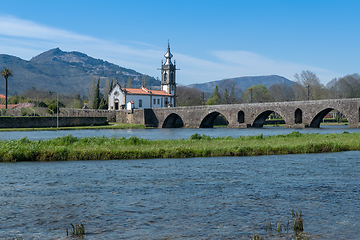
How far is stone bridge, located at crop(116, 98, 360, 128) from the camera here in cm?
6110

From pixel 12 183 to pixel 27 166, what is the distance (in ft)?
16.7

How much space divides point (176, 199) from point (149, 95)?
91103 millimetres

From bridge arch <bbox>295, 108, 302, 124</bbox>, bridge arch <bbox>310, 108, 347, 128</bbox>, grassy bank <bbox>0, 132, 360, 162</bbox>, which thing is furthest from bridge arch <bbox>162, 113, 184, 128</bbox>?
grassy bank <bbox>0, 132, 360, 162</bbox>

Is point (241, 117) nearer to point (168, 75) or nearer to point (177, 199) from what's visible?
point (168, 75)

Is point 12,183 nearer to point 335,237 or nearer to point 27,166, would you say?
point 27,166

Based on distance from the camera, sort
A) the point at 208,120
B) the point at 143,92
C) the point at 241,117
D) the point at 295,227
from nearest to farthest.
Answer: the point at 295,227
the point at 241,117
the point at 208,120
the point at 143,92

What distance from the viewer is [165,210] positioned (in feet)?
38.5

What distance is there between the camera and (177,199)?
13.2 meters

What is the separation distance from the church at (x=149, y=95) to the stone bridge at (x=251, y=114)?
20.5 ft

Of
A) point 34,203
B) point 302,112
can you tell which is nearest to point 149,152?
point 34,203

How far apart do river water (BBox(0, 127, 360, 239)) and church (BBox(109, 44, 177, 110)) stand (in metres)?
76.8

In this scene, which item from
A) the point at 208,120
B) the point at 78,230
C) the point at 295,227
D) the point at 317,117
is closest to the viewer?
the point at 78,230

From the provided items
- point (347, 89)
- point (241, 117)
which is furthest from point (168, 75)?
point (347, 89)

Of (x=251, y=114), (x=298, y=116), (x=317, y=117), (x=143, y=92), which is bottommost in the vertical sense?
(x=317, y=117)
